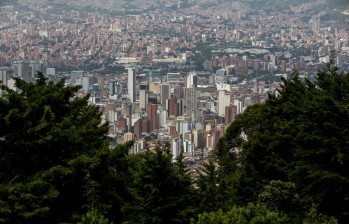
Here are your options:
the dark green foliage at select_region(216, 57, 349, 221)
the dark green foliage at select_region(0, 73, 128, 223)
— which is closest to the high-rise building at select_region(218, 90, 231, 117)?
the dark green foliage at select_region(216, 57, 349, 221)

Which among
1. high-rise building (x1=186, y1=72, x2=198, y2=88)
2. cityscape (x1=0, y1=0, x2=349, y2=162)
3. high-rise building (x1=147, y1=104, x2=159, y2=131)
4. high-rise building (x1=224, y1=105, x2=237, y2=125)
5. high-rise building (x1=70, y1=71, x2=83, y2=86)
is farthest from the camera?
high-rise building (x1=186, y1=72, x2=198, y2=88)

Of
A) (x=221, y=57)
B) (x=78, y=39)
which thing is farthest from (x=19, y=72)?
(x=78, y=39)

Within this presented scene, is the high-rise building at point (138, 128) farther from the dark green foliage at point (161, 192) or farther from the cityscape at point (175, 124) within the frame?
the dark green foliage at point (161, 192)

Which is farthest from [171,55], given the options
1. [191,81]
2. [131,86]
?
[131,86]

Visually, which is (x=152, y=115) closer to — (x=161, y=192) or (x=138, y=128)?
(x=138, y=128)

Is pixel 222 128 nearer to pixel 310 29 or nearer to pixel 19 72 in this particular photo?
pixel 19 72

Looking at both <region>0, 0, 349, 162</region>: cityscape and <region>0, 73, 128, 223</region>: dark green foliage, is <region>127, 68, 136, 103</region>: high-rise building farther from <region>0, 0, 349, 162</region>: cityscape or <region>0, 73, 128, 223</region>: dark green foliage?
<region>0, 73, 128, 223</region>: dark green foliage

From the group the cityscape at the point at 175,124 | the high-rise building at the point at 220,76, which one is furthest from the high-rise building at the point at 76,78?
the high-rise building at the point at 220,76
